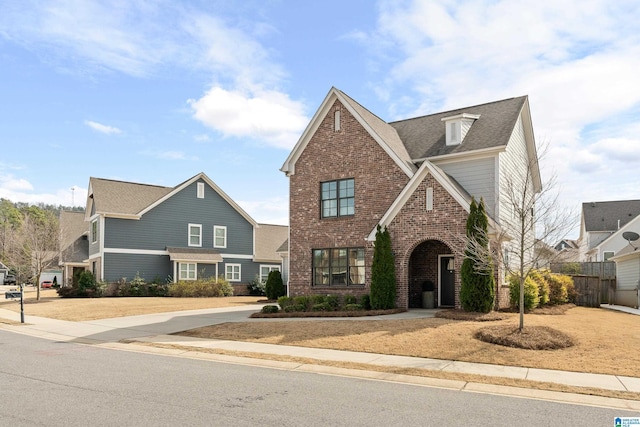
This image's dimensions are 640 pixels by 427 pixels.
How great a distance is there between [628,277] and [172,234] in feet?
103

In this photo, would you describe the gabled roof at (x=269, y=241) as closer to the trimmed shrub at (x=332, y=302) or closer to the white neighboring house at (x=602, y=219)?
the trimmed shrub at (x=332, y=302)

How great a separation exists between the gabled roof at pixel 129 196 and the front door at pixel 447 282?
992 inches

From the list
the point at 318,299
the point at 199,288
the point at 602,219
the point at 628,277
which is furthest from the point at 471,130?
the point at 602,219

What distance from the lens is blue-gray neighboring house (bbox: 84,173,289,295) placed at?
39094 mm

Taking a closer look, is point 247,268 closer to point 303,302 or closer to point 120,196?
point 120,196

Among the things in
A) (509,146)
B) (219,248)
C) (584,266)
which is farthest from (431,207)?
(219,248)

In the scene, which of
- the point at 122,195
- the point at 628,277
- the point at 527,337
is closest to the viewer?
the point at 527,337

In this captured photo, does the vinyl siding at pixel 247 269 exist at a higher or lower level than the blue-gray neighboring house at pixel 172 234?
lower

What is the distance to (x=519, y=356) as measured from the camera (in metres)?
12.3

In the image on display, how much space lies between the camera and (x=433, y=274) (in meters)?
23.1

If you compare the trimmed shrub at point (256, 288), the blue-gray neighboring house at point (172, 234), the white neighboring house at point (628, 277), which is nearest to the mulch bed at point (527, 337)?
the white neighboring house at point (628, 277)

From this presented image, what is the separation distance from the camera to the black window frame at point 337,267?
77.3 ft

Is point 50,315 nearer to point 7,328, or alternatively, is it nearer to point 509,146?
point 7,328

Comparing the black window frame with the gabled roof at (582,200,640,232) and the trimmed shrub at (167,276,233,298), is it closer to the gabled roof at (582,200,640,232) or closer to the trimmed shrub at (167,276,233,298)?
the trimmed shrub at (167,276,233,298)
